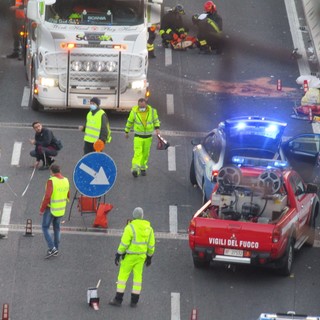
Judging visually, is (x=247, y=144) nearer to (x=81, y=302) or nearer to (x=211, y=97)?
(x=81, y=302)

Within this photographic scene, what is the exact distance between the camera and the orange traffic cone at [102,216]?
18.8 metres

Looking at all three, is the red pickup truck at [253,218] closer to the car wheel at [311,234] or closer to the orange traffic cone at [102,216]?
the car wheel at [311,234]

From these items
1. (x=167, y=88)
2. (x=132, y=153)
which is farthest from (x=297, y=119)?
(x=132, y=153)

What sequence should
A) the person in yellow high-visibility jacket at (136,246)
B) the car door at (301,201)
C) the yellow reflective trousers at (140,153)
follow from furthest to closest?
the yellow reflective trousers at (140,153) < the car door at (301,201) < the person in yellow high-visibility jacket at (136,246)

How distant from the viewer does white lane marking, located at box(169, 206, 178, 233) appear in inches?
754

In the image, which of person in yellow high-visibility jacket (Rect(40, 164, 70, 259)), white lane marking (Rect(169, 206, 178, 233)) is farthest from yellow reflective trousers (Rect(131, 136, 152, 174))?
person in yellow high-visibility jacket (Rect(40, 164, 70, 259))

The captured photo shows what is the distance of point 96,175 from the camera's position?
17.2 metres

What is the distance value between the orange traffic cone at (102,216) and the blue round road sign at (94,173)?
1.34 m

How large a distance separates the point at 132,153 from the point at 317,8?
2023 cm

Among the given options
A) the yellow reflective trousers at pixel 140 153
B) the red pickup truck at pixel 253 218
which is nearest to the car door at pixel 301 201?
the red pickup truck at pixel 253 218

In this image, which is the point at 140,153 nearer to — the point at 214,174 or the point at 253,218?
the point at 214,174

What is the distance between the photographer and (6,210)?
19.8 metres

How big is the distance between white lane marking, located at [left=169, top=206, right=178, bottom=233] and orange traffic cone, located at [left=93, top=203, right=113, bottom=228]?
1.17m

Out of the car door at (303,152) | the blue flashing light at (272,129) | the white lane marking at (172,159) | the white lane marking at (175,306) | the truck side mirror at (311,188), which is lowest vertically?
the white lane marking at (172,159)
